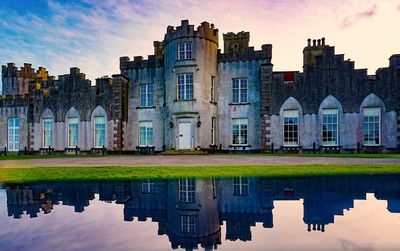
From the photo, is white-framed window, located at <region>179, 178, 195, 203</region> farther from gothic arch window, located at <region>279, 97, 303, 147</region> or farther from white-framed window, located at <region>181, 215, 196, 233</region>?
gothic arch window, located at <region>279, 97, 303, 147</region>

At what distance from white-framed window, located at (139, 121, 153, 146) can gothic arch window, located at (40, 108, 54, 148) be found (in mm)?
9776

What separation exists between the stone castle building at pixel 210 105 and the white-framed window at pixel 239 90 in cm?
10

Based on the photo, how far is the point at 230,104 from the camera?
94.4 ft

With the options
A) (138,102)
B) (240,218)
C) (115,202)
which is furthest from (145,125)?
(240,218)

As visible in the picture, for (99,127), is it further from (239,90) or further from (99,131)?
(239,90)

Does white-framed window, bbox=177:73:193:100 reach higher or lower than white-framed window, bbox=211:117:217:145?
higher

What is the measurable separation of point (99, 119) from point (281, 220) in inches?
1120

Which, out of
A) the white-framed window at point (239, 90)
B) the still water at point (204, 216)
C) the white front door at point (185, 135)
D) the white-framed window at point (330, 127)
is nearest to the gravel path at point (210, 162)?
the still water at point (204, 216)

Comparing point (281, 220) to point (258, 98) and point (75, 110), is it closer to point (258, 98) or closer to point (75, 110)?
point (258, 98)

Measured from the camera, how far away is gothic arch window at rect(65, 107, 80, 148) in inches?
1240

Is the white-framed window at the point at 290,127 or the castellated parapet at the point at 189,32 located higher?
the castellated parapet at the point at 189,32

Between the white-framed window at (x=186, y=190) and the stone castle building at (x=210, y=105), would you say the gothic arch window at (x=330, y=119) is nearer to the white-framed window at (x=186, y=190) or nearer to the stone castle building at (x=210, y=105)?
the stone castle building at (x=210, y=105)

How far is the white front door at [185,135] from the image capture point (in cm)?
2752

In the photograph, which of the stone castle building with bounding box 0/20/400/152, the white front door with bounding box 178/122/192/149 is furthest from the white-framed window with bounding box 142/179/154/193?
the white front door with bounding box 178/122/192/149
